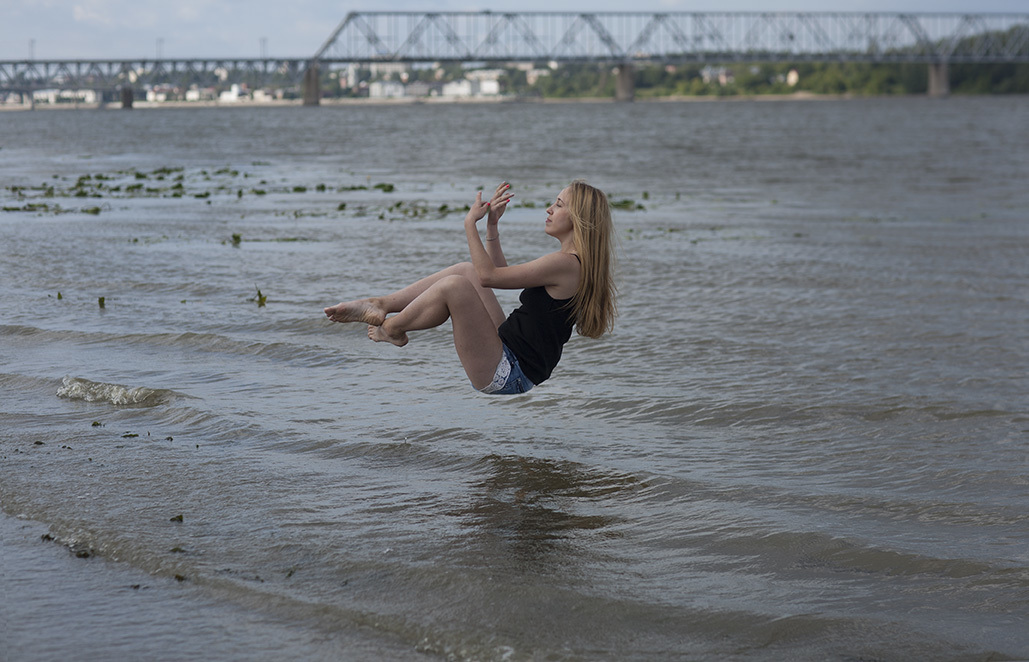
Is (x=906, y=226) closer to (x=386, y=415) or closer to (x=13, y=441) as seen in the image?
(x=386, y=415)

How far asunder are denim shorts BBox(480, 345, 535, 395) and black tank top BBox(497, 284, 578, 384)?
3 cm

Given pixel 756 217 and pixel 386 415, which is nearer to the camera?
pixel 386 415

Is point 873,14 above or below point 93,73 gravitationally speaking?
above

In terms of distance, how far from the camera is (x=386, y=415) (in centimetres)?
596

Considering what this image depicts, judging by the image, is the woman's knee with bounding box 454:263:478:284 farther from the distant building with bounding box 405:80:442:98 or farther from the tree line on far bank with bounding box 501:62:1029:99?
the distant building with bounding box 405:80:442:98

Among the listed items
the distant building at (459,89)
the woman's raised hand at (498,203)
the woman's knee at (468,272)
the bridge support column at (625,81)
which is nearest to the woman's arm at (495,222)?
the woman's raised hand at (498,203)

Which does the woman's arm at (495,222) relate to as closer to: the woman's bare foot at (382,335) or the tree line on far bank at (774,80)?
the woman's bare foot at (382,335)

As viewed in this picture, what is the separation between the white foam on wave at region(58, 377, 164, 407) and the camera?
6.05 meters

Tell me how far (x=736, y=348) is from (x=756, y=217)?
31.8 ft

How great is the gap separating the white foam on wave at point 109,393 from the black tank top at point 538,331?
231cm

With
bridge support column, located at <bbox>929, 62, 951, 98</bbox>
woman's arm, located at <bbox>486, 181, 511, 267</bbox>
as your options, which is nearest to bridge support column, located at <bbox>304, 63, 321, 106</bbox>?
bridge support column, located at <bbox>929, 62, 951, 98</bbox>

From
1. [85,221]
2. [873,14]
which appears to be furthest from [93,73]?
[85,221]

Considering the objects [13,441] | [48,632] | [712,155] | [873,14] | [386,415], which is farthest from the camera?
[873,14]

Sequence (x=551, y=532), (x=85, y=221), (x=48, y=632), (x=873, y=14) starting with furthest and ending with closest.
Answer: (x=873, y=14)
(x=85, y=221)
(x=551, y=532)
(x=48, y=632)
